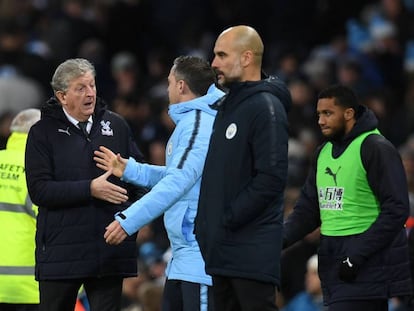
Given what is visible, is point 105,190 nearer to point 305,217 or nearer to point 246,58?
point 246,58

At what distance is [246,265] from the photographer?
6980 millimetres

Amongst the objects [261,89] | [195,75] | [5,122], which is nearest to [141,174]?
[195,75]

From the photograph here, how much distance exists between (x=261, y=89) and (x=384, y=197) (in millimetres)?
1252

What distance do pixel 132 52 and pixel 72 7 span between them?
991 mm

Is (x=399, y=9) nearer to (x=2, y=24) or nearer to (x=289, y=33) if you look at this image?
(x=289, y=33)

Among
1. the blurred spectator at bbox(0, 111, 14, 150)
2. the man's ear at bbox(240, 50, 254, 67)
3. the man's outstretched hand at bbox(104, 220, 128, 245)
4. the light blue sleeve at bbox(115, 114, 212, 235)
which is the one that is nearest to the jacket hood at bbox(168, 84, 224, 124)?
the light blue sleeve at bbox(115, 114, 212, 235)

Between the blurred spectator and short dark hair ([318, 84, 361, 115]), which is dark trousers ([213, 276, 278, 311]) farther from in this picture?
the blurred spectator

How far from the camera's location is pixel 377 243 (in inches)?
311

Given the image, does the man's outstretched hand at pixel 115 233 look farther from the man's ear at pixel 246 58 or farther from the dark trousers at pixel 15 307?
the dark trousers at pixel 15 307

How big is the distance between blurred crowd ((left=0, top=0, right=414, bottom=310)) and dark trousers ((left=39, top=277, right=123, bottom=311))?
13.3ft

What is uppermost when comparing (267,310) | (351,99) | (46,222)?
(351,99)

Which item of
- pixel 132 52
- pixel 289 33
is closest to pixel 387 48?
pixel 289 33

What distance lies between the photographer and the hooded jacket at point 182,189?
24.5 ft

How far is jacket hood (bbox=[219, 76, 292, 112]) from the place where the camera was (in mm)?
7145
